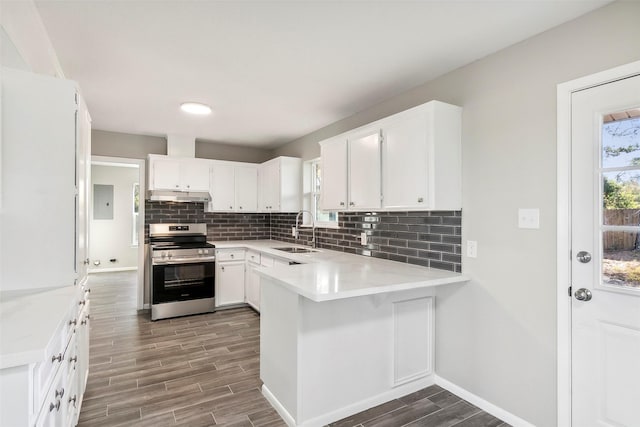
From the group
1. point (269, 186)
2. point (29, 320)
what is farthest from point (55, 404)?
point (269, 186)

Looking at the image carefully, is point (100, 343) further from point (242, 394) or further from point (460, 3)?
point (460, 3)

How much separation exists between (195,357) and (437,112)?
3.03 m

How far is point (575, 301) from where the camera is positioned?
6.21ft

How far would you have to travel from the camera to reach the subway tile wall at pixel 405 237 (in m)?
2.61

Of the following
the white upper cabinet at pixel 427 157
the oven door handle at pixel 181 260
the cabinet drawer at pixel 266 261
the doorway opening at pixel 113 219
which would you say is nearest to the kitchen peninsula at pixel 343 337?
the white upper cabinet at pixel 427 157

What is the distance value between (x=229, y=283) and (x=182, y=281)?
640 millimetres

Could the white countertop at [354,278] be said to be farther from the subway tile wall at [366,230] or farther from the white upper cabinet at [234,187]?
the white upper cabinet at [234,187]

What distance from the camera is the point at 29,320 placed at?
129 centimetres

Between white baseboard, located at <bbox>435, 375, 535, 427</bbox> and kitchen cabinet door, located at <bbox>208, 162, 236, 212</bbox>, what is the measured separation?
147 inches

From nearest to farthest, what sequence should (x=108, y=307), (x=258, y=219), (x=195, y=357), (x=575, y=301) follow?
1. (x=575, y=301)
2. (x=195, y=357)
3. (x=108, y=307)
4. (x=258, y=219)

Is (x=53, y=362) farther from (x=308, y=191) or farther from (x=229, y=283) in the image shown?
(x=308, y=191)

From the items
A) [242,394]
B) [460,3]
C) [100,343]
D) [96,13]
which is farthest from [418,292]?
[100,343]

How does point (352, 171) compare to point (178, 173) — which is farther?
point (178, 173)

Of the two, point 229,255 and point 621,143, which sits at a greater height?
point 621,143
